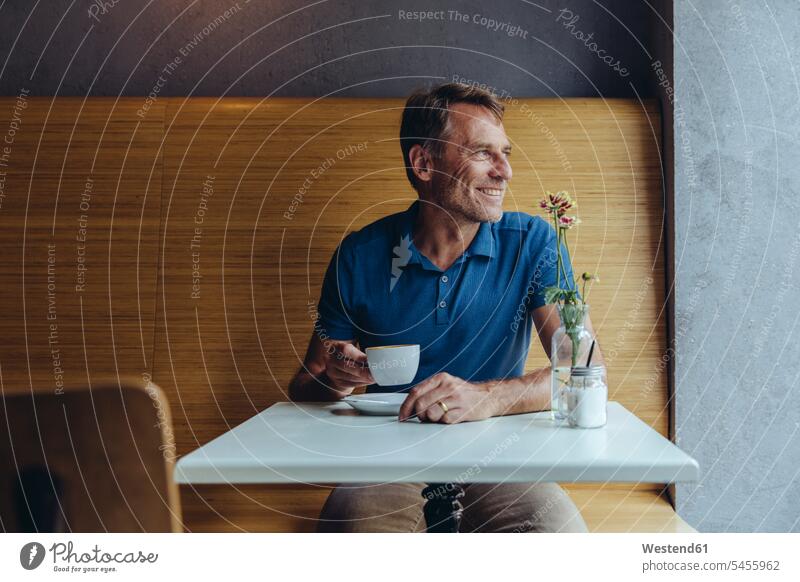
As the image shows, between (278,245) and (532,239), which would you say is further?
(278,245)

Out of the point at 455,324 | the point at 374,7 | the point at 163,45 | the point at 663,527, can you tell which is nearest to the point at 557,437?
the point at 455,324

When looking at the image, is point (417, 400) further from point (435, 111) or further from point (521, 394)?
point (435, 111)

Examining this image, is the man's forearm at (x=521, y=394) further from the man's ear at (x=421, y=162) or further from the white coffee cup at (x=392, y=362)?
the man's ear at (x=421, y=162)

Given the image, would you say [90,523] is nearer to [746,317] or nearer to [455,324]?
[455,324]

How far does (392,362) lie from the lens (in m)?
0.88

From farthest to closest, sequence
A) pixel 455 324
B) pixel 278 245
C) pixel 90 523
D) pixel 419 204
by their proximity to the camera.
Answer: pixel 278 245, pixel 419 204, pixel 455 324, pixel 90 523

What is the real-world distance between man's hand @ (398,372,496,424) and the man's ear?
0.59 metres

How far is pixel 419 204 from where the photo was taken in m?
1.36

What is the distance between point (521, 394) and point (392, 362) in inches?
7.0

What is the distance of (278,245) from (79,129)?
464mm
